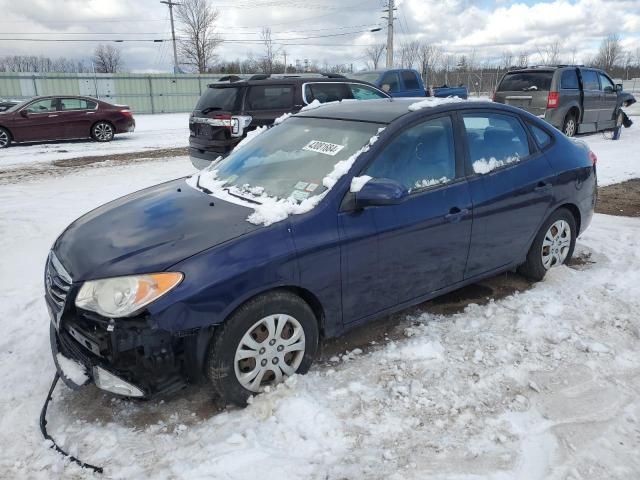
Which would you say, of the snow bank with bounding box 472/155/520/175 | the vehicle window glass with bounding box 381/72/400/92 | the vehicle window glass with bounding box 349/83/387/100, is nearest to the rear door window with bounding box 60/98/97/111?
the vehicle window glass with bounding box 381/72/400/92

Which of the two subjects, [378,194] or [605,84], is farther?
[605,84]

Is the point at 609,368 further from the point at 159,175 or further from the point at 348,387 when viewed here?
the point at 159,175

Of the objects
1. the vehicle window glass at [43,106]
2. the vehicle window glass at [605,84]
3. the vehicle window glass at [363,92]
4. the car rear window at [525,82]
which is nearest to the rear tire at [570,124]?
the car rear window at [525,82]

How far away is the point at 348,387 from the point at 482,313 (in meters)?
1.47

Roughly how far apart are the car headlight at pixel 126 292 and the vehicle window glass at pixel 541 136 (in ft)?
10.8

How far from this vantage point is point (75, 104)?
14828 mm

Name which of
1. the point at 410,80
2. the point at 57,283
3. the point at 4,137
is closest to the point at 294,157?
the point at 57,283

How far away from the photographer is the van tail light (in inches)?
492

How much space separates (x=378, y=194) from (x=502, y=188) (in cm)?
139

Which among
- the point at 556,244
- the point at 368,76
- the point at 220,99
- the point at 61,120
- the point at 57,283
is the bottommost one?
the point at 556,244

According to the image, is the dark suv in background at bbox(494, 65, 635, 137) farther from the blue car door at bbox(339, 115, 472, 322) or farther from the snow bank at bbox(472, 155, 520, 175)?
the blue car door at bbox(339, 115, 472, 322)

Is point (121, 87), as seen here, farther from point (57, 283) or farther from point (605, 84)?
point (57, 283)

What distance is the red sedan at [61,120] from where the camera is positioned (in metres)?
13.8

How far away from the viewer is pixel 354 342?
12.0 feet
